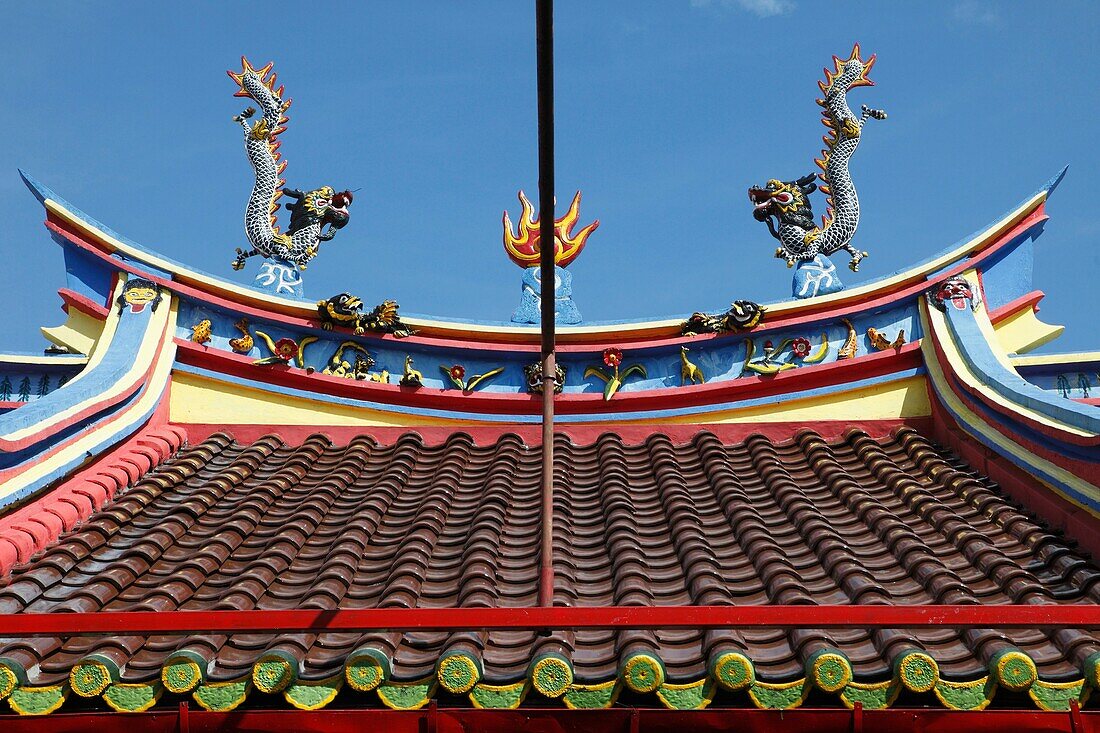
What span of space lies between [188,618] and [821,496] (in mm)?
3993

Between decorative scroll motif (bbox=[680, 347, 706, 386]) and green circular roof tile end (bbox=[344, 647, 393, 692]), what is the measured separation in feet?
14.3

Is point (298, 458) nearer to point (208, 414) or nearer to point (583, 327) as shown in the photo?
point (208, 414)

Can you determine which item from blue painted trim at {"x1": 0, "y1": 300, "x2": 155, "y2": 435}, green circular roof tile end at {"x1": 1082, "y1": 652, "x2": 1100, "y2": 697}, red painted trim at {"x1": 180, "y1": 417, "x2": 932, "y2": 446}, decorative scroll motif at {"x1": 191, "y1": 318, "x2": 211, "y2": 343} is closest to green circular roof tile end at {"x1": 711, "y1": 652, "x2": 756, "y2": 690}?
green circular roof tile end at {"x1": 1082, "y1": 652, "x2": 1100, "y2": 697}

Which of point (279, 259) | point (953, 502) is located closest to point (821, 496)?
point (953, 502)

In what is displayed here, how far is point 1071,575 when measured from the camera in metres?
5.85

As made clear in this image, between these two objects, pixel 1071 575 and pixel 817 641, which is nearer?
pixel 817 641

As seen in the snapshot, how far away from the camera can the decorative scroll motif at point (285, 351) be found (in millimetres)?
8789

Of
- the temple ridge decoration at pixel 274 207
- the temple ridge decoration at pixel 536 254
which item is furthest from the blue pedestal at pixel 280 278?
the temple ridge decoration at pixel 536 254

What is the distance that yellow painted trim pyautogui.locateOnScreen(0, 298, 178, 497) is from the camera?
273 inches

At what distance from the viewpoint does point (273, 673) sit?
4.76 m

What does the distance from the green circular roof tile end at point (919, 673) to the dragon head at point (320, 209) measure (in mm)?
6164

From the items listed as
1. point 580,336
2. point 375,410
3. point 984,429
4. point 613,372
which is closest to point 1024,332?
point 984,429

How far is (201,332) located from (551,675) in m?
4.94

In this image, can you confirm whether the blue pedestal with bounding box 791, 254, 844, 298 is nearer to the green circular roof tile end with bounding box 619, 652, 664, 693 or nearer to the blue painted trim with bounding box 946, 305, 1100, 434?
the blue painted trim with bounding box 946, 305, 1100, 434
